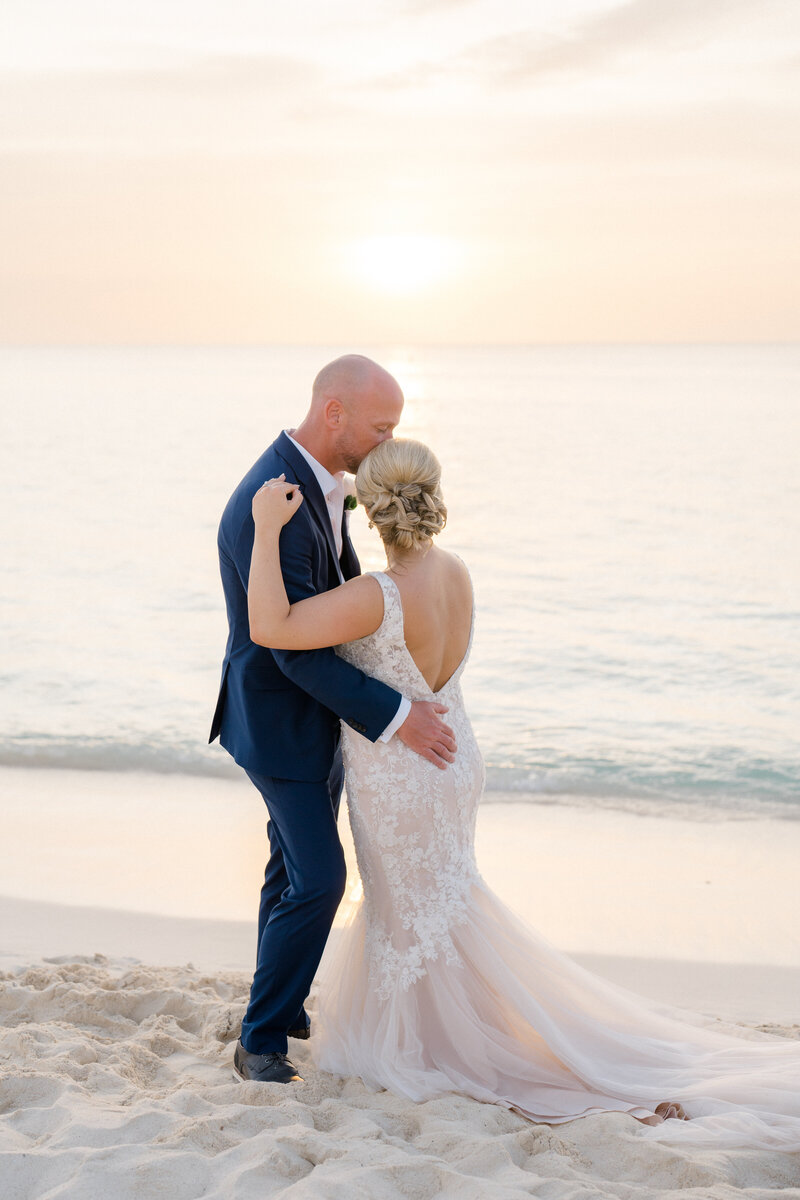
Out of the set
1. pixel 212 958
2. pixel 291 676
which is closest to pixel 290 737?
pixel 291 676

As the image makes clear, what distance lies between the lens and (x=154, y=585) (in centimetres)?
1619

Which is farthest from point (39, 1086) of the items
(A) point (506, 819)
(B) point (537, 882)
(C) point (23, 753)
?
(C) point (23, 753)

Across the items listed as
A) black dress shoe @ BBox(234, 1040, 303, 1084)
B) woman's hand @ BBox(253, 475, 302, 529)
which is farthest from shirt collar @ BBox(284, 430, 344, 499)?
black dress shoe @ BBox(234, 1040, 303, 1084)

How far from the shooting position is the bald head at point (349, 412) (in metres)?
3.57

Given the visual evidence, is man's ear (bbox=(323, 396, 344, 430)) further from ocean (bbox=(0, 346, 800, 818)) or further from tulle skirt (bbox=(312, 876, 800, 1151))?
ocean (bbox=(0, 346, 800, 818))

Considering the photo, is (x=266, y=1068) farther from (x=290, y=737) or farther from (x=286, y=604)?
(x=286, y=604)

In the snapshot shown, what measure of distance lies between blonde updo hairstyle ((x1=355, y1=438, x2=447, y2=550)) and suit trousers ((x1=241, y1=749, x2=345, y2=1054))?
874 mm

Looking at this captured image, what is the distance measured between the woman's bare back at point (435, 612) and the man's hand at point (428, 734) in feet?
0.40

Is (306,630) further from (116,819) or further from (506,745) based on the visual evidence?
(506,745)

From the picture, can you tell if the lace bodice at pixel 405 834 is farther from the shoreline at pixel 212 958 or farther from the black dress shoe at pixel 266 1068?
the shoreline at pixel 212 958

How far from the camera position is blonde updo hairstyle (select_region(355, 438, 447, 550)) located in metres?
3.36

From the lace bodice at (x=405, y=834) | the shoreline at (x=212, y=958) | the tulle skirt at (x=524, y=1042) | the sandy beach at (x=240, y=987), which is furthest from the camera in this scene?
the shoreline at (x=212, y=958)

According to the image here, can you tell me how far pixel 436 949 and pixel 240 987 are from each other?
1.20 meters

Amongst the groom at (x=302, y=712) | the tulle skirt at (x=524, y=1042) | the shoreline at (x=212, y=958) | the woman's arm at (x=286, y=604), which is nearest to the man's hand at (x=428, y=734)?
the groom at (x=302, y=712)
